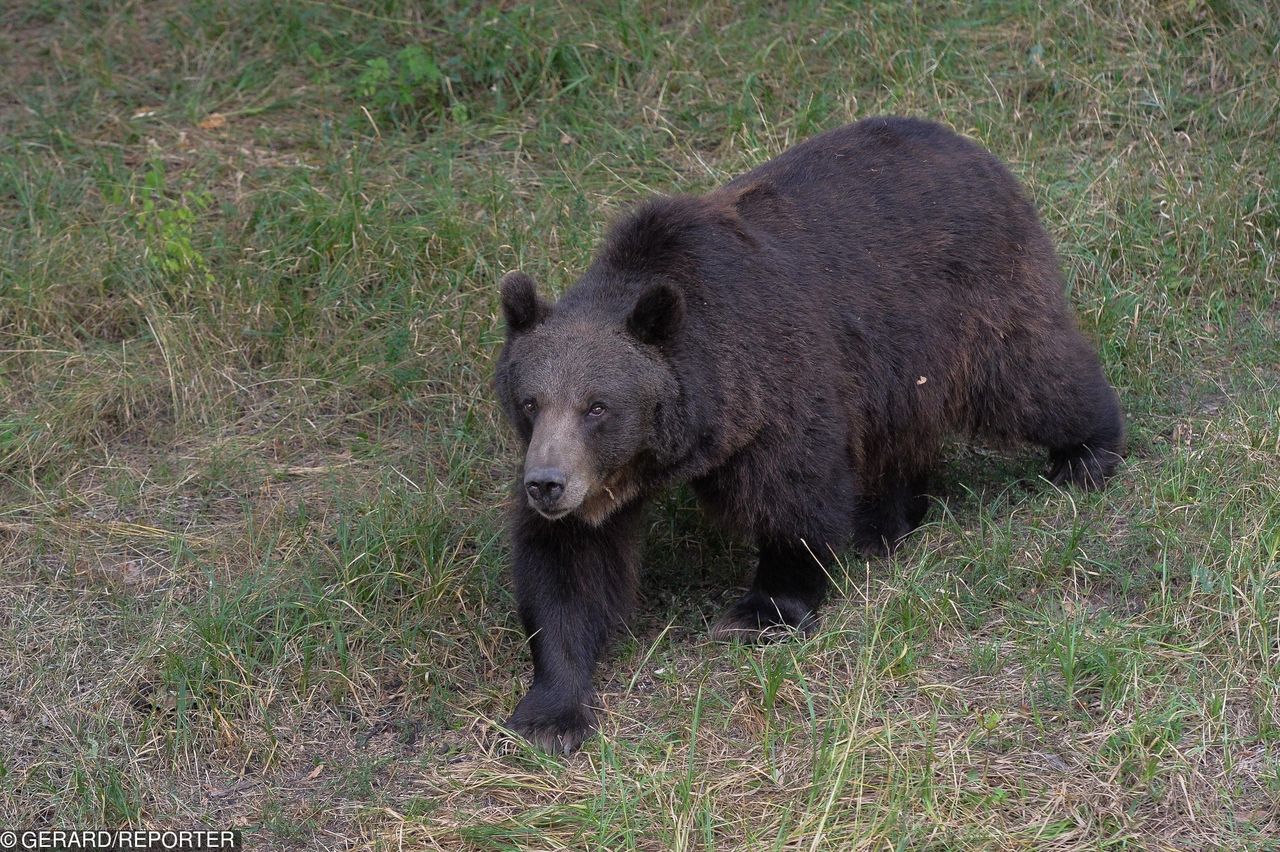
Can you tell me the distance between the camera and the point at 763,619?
5.83 metres

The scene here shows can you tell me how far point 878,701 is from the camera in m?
4.96

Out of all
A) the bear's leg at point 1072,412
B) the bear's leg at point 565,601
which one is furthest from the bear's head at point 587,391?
the bear's leg at point 1072,412

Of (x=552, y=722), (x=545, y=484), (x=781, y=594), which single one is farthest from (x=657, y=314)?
(x=552, y=722)

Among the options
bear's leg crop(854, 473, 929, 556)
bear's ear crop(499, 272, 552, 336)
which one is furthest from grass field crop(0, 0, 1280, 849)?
bear's ear crop(499, 272, 552, 336)

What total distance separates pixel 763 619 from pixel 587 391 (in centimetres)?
128

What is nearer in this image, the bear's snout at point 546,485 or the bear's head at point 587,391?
the bear's snout at point 546,485

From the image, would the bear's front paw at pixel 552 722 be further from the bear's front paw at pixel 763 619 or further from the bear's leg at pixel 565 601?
the bear's front paw at pixel 763 619

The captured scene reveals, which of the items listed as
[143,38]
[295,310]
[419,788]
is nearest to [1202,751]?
[419,788]

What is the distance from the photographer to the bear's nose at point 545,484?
5055mm

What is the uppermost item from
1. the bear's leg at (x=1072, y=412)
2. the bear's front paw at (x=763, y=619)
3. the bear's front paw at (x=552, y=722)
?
the bear's leg at (x=1072, y=412)

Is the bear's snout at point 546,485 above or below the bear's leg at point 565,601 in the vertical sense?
above

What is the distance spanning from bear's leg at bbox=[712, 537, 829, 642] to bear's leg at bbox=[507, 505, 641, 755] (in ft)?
1.76

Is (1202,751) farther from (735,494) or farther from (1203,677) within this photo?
(735,494)

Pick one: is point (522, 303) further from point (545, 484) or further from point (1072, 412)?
point (1072, 412)
